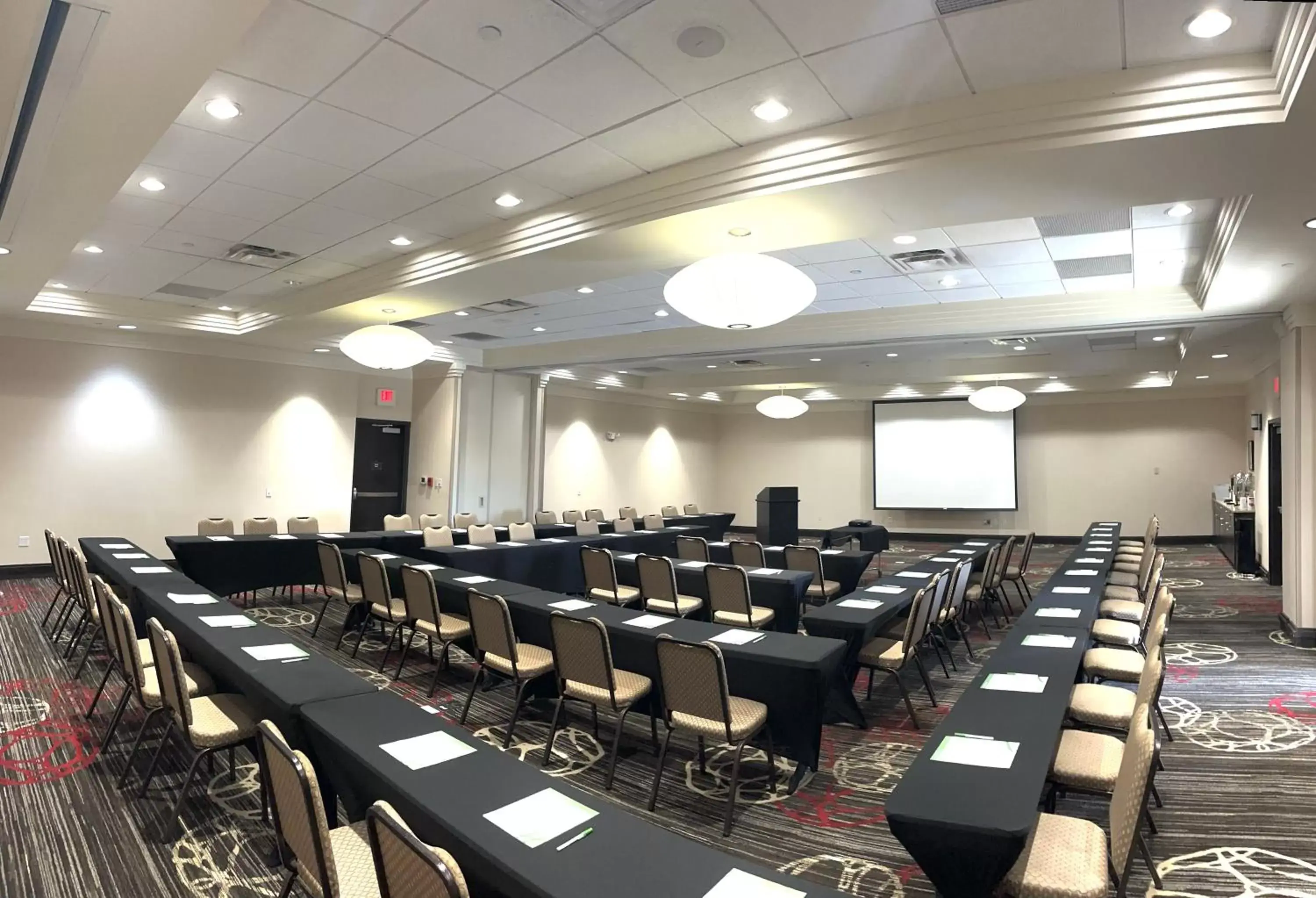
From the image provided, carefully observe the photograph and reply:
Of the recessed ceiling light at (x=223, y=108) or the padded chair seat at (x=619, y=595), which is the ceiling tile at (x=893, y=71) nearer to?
the recessed ceiling light at (x=223, y=108)

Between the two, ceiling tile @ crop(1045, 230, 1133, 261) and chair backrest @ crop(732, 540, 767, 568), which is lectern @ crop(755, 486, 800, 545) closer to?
chair backrest @ crop(732, 540, 767, 568)

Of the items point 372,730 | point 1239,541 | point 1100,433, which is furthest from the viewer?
point 1100,433

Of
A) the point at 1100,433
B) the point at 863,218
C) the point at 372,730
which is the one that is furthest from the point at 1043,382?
the point at 372,730

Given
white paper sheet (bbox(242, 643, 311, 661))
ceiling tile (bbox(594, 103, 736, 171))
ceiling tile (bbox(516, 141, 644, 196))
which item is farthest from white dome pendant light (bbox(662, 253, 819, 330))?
white paper sheet (bbox(242, 643, 311, 661))

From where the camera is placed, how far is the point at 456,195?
5.35 meters

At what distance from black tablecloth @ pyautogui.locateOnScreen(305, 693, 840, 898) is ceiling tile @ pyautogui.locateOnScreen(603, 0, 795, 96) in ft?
9.98

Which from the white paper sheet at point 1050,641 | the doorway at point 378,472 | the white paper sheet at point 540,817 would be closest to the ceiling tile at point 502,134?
the white paper sheet at point 540,817

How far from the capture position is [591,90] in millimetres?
3814

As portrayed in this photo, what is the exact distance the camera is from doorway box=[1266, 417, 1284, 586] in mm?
9727

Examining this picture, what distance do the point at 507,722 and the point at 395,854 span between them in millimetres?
3203

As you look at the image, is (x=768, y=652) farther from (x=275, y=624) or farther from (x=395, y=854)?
(x=275, y=624)

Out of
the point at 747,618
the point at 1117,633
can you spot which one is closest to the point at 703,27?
the point at 747,618

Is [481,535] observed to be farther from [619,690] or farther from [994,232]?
[994,232]

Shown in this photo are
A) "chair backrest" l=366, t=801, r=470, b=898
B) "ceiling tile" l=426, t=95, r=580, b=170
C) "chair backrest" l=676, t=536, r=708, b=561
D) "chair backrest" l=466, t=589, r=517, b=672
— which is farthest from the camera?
"chair backrest" l=676, t=536, r=708, b=561
